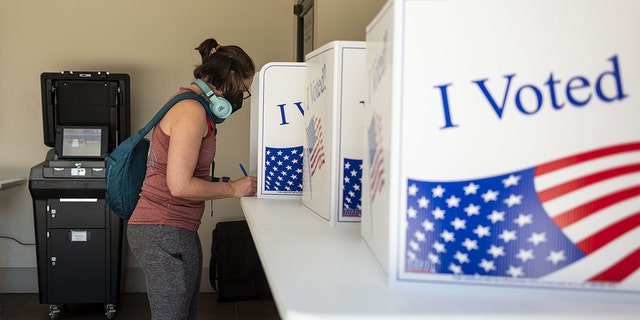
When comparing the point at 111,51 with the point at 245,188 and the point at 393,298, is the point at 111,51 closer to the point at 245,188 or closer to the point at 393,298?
the point at 245,188

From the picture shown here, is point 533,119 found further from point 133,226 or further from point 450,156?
point 133,226

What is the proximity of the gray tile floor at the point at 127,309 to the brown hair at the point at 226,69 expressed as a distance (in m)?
2.08

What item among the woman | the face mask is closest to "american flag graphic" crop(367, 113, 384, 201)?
the woman

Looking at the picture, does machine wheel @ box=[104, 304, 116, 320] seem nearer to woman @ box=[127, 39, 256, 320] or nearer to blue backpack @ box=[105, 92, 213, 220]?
blue backpack @ box=[105, 92, 213, 220]

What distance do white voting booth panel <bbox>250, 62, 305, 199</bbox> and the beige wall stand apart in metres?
2.49

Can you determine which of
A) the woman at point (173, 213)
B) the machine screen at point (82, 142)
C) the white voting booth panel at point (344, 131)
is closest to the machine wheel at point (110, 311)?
the machine screen at point (82, 142)

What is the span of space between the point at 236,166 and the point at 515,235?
3863 mm

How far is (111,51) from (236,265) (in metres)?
1.57

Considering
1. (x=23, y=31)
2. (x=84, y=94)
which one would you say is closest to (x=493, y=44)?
(x=84, y=94)

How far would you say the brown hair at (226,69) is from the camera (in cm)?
220

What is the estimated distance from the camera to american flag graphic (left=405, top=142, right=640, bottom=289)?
80 centimetres

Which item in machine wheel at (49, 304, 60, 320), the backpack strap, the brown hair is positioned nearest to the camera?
the backpack strap

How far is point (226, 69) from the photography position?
7.21 ft

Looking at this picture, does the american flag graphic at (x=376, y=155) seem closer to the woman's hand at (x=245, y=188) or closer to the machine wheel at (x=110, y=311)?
the woman's hand at (x=245, y=188)
